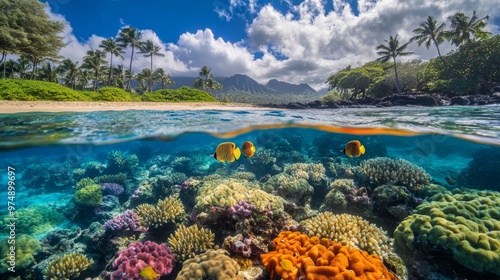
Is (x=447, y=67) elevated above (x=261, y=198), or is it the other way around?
(x=447, y=67)

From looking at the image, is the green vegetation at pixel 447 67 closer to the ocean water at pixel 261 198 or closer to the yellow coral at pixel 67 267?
the ocean water at pixel 261 198

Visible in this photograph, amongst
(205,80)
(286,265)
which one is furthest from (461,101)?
(205,80)

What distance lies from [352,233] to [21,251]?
9.18 metres

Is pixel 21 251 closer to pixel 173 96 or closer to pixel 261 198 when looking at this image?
pixel 261 198

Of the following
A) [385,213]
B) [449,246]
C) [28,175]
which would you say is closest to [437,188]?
[385,213]

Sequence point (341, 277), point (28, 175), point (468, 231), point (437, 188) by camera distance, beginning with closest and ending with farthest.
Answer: point (341, 277)
point (468, 231)
point (437, 188)
point (28, 175)

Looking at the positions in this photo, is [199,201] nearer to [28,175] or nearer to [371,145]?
[371,145]

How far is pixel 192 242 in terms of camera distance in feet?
17.1

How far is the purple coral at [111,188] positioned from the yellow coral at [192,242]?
26.5ft

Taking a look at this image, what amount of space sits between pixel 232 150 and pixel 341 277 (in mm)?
2706

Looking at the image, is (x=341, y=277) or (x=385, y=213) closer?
(x=341, y=277)

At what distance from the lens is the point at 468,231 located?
407 centimetres

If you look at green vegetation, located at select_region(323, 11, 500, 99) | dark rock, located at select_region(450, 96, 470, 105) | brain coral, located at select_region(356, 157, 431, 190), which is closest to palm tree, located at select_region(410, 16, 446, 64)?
green vegetation, located at select_region(323, 11, 500, 99)

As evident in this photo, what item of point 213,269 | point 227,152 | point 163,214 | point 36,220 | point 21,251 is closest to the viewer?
point 213,269
